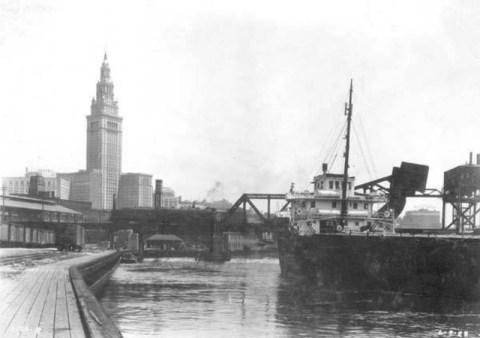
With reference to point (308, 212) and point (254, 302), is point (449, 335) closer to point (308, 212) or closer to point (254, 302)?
point (254, 302)

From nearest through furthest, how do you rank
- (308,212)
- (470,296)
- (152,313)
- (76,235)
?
(152,313)
(470,296)
(308,212)
(76,235)

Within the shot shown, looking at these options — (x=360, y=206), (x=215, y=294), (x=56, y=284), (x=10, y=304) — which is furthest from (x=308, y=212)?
(x=10, y=304)

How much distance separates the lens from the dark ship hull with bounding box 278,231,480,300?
36531 mm

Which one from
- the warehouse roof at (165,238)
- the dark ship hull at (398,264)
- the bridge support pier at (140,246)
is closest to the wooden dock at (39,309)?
the dark ship hull at (398,264)

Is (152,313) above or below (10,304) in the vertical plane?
below

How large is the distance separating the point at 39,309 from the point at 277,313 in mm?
16126

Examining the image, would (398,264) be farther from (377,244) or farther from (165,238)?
(165,238)

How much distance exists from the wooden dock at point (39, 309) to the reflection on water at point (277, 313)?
3.95 metres

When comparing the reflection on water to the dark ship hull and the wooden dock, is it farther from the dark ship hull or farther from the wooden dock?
the wooden dock

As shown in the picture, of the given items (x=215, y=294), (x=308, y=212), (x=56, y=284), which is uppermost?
(x=308, y=212)

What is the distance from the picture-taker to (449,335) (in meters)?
23.9

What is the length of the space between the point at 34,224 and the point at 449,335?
80.7 metres

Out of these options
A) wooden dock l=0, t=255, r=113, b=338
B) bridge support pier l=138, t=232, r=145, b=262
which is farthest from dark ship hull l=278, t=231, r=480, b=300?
bridge support pier l=138, t=232, r=145, b=262

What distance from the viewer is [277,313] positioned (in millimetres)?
29906
